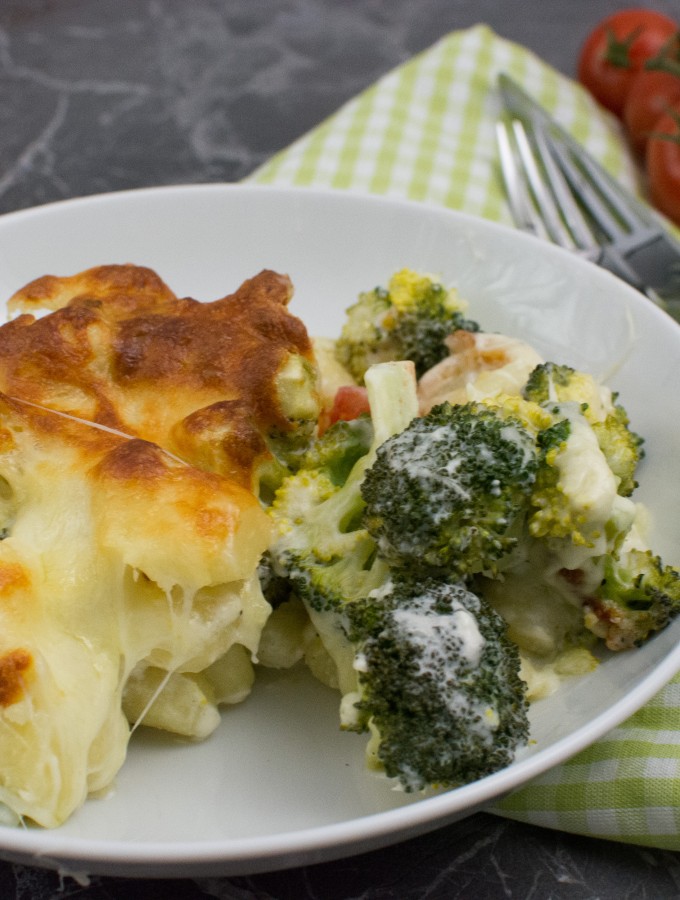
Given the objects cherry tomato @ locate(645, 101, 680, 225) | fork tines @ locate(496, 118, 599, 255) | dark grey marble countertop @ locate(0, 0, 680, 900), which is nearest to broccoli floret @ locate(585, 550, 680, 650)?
fork tines @ locate(496, 118, 599, 255)

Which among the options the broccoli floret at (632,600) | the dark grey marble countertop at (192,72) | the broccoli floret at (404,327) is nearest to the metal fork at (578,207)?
the broccoli floret at (404,327)

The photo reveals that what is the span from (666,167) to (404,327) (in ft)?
5.86

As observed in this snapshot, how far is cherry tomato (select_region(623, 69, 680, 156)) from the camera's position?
3674mm

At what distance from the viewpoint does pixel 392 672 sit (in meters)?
1.40

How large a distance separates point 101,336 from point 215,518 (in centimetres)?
52

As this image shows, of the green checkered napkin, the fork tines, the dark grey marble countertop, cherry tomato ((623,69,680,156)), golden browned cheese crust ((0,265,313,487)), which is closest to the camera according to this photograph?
golden browned cheese crust ((0,265,313,487))

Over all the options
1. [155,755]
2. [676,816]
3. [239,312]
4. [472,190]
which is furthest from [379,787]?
[472,190]

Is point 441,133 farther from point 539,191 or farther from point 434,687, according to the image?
point 434,687

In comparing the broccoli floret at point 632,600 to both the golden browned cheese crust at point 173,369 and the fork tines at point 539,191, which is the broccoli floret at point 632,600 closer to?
the golden browned cheese crust at point 173,369

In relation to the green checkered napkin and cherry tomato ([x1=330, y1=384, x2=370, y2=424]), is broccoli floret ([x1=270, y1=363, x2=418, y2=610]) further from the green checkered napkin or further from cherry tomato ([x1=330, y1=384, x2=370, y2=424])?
the green checkered napkin

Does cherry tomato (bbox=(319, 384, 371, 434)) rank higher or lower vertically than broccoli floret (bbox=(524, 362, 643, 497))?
lower

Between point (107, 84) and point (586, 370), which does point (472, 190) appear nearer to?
point (586, 370)

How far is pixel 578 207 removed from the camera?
124 inches

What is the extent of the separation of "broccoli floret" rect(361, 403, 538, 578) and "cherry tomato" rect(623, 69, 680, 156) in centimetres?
251
